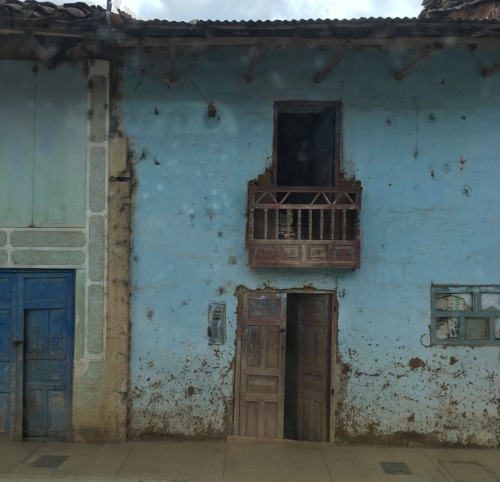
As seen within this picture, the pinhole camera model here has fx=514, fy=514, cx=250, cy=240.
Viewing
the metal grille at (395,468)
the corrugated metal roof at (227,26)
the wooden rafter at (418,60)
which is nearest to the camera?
→ the corrugated metal roof at (227,26)

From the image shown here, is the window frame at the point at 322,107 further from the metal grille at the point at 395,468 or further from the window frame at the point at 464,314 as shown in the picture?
the metal grille at the point at 395,468

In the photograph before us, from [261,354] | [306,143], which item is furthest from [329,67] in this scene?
[261,354]

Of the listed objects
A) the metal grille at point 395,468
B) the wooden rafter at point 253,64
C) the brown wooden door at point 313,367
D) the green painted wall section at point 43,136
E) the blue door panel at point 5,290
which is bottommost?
the metal grille at point 395,468

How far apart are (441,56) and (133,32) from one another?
148 inches

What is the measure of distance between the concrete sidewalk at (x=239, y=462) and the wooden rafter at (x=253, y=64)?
4.51m

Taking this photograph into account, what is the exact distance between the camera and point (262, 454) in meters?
6.05

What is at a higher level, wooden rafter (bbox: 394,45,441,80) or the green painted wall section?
wooden rafter (bbox: 394,45,441,80)

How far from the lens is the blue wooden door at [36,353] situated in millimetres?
6391

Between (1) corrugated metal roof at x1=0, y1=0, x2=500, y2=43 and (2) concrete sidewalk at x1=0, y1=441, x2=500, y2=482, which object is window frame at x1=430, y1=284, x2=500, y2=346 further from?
(1) corrugated metal roof at x1=0, y1=0, x2=500, y2=43

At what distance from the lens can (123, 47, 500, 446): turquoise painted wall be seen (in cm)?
640

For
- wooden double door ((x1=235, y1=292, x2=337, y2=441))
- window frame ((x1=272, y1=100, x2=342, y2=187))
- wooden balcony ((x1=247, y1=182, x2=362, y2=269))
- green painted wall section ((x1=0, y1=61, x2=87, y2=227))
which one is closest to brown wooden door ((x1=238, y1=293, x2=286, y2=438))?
wooden double door ((x1=235, y1=292, x2=337, y2=441))

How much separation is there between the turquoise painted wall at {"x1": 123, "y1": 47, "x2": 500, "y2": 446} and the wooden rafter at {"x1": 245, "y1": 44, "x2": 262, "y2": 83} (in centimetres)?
11

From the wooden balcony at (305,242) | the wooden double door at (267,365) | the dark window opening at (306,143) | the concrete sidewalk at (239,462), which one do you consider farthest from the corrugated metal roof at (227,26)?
the concrete sidewalk at (239,462)

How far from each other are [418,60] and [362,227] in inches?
80.5
